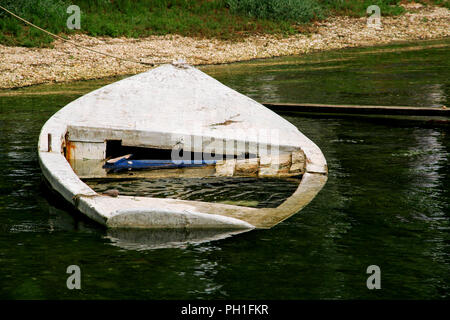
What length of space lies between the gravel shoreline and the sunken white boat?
9752 mm

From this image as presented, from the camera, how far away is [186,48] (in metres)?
23.7

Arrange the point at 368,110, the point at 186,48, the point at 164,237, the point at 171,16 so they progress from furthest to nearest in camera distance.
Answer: the point at 171,16, the point at 186,48, the point at 368,110, the point at 164,237

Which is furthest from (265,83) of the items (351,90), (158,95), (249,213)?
(249,213)

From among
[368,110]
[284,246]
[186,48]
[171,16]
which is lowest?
[284,246]

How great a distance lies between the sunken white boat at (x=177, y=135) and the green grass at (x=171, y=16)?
12767mm

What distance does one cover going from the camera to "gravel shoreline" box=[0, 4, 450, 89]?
1942cm

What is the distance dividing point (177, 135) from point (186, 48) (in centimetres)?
1595

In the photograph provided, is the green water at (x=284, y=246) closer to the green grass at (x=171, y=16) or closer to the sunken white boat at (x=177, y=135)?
the sunken white boat at (x=177, y=135)

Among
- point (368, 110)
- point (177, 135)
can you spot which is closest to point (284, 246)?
point (177, 135)

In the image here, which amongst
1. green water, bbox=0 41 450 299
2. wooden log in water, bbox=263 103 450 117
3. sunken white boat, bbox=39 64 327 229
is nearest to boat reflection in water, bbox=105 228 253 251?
green water, bbox=0 41 450 299

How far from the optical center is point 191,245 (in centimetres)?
551

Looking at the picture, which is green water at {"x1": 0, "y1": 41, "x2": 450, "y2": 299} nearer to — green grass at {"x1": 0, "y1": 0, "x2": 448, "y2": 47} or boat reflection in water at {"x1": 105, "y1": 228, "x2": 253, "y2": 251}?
boat reflection in water at {"x1": 105, "y1": 228, "x2": 253, "y2": 251}

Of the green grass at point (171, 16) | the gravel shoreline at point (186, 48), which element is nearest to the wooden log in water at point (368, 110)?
the gravel shoreline at point (186, 48)

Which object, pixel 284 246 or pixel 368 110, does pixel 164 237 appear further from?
pixel 368 110
